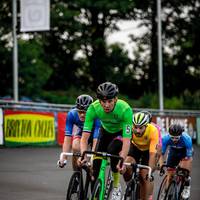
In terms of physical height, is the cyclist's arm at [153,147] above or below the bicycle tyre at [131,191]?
above

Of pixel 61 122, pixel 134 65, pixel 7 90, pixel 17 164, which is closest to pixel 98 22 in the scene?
pixel 134 65

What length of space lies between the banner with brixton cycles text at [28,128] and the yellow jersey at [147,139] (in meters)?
12.9

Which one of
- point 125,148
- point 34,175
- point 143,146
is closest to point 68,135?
point 143,146

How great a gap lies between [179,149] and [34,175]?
5.96 metres

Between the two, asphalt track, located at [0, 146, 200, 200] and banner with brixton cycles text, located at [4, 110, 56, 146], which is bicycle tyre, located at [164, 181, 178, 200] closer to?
asphalt track, located at [0, 146, 200, 200]

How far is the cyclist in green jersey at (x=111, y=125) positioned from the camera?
9.21m

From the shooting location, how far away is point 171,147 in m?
11.8

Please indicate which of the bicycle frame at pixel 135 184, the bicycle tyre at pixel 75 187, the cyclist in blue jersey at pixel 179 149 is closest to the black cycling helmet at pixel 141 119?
the bicycle frame at pixel 135 184

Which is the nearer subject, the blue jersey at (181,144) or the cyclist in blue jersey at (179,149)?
the cyclist in blue jersey at (179,149)

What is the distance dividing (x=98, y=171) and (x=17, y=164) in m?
9.83

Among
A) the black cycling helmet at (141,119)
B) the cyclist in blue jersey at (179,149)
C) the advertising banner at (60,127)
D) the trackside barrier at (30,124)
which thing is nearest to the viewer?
the black cycling helmet at (141,119)

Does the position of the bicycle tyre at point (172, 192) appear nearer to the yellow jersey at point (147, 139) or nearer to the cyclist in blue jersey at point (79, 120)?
the yellow jersey at point (147, 139)

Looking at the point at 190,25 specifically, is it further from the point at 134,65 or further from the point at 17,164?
the point at 17,164

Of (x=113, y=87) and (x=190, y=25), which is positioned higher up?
(x=190, y=25)
